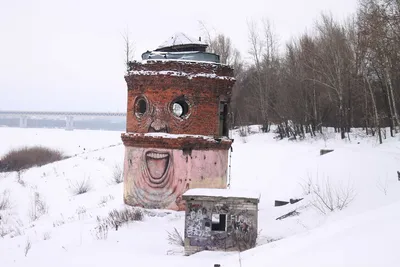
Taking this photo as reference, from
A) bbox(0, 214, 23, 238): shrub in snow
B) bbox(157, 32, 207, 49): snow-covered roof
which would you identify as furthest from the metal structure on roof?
bbox(0, 214, 23, 238): shrub in snow

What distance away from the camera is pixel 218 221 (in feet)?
31.0

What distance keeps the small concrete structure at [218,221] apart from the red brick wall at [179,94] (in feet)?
14.7

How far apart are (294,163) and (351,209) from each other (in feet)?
32.6

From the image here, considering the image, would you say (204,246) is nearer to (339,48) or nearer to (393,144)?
(393,144)

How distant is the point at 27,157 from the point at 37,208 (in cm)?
2414

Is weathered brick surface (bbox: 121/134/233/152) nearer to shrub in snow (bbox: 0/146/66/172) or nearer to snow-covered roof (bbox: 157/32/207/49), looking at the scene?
snow-covered roof (bbox: 157/32/207/49)

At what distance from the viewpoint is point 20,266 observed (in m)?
9.09

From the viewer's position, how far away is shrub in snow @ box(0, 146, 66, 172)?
41.1 meters

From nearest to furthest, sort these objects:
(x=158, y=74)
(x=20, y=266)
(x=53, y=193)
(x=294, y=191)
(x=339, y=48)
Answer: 1. (x=20, y=266)
2. (x=158, y=74)
3. (x=294, y=191)
4. (x=53, y=193)
5. (x=339, y=48)

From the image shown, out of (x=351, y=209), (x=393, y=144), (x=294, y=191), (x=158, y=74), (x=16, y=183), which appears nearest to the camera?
(x=351, y=209)

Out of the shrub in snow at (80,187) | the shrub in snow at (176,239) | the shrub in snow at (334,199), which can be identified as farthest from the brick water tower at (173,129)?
the shrub in snow at (80,187)

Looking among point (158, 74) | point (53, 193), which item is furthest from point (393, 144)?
point (53, 193)

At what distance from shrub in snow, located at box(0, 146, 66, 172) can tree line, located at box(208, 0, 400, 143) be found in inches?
753

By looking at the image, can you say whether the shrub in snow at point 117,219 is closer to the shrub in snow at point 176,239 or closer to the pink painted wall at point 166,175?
the pink painted wall at point 166,175
